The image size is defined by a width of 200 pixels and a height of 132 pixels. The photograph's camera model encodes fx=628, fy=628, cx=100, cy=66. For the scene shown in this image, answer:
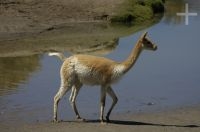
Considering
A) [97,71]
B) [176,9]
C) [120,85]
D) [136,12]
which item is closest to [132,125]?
[97,71]

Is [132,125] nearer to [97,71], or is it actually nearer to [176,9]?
[97,71]

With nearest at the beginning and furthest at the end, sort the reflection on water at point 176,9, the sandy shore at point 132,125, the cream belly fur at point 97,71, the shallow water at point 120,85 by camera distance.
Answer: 1. the sandy shore at point 132,125
2. the cream belly fur at point 97,71
3. the shallow water at point 120,85
4. the reflection on water at point 176,9

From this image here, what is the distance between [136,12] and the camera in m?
35.3

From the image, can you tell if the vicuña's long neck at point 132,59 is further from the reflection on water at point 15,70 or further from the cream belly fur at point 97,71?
the reflection on water at point 15,70

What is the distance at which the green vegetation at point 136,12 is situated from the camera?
33.8 m

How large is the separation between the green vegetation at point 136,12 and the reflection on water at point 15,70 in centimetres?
1253

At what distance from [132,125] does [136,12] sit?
2310 centimetres

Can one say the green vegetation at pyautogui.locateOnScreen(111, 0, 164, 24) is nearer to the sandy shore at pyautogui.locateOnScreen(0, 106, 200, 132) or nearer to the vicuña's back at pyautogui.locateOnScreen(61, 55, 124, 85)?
the sandy shore at pyautogui.locateOnScreen(0, 106, 200, 132)

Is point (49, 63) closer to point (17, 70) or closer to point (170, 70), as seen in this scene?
point (17, 70)

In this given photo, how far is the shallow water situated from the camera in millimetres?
14266

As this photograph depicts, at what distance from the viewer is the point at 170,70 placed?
755 inches

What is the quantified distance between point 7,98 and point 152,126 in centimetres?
431

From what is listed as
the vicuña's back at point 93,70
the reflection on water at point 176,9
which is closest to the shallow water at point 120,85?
the vicuña's back at point 93,70

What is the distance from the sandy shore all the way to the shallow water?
639mm
